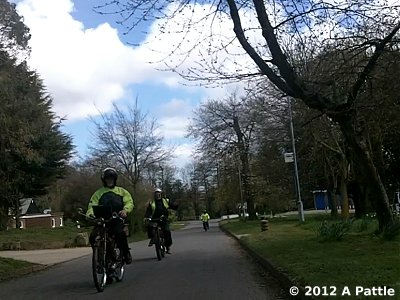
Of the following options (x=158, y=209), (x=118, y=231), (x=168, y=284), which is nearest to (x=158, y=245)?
(x=158, y=209)

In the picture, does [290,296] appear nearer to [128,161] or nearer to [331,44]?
[331,44]

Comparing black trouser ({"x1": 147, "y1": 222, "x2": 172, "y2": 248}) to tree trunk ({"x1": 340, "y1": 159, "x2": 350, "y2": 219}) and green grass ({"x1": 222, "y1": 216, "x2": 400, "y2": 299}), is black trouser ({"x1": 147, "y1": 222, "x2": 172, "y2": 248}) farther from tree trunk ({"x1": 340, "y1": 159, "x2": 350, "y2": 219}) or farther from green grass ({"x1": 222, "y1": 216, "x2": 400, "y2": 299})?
tree trunk ({"x1": 340, "y1": 159, "x2": 350, "y2": 219})

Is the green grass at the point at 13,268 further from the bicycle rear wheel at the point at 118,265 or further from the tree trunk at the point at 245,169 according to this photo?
the tree trunk at the point at 245,169

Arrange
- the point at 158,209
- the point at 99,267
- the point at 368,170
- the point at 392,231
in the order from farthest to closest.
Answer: the point at 158,209 < the point at 368,170 < the point at 392,231 < the point at 99,267

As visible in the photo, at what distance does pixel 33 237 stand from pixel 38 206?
54.1 meters

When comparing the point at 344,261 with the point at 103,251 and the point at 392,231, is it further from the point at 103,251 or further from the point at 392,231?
the point at 103,251

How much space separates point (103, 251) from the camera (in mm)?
9758

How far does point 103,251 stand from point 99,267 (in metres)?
0.28

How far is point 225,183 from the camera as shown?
6069 centimetres

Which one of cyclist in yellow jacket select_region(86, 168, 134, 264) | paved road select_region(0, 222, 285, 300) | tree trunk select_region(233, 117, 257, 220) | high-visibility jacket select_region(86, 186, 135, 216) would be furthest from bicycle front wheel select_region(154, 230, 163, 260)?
tree trunk select_region(233, 117, 257, 220)

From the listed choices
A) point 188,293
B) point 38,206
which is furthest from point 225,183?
point 188,293

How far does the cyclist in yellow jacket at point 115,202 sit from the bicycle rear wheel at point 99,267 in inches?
14.3

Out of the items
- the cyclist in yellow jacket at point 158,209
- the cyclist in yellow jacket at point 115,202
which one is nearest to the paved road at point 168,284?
the cyclist in yellow jacket at point 115,202

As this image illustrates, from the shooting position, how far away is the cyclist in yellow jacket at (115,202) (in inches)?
400
